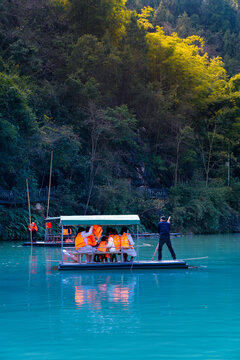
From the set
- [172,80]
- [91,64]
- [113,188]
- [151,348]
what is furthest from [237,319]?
[172,80]

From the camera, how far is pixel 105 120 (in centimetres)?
5066

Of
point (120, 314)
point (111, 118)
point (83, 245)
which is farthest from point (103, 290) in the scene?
point (111, 118)

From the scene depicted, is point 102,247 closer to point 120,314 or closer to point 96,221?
point 96,221

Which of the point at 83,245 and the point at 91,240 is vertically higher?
the point at 91,240

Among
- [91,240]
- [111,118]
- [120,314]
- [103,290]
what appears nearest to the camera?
[120,314]

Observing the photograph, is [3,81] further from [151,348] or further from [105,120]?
[151,348]

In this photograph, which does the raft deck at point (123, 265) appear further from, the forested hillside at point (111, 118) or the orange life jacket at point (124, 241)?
the forested hillside at point (111, 118)

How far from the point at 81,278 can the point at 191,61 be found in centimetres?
4645

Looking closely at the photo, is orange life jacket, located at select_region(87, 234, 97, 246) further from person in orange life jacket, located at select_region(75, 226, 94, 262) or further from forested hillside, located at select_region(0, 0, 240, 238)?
forested hillside, located at select_region(0, 0, 240, 238)

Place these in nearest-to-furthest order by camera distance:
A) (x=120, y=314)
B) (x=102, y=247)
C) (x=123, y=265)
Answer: (x=120, y=314) → (x=123, y=265) → (x=102, y=247)

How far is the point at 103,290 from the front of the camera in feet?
56.1

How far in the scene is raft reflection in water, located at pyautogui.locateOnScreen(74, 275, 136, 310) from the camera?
1489cm

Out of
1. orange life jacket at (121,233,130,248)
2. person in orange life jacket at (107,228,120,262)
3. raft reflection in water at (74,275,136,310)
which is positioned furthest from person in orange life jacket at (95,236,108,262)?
raft reflection in water at (74,275,136,310)

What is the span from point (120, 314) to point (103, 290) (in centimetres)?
395
